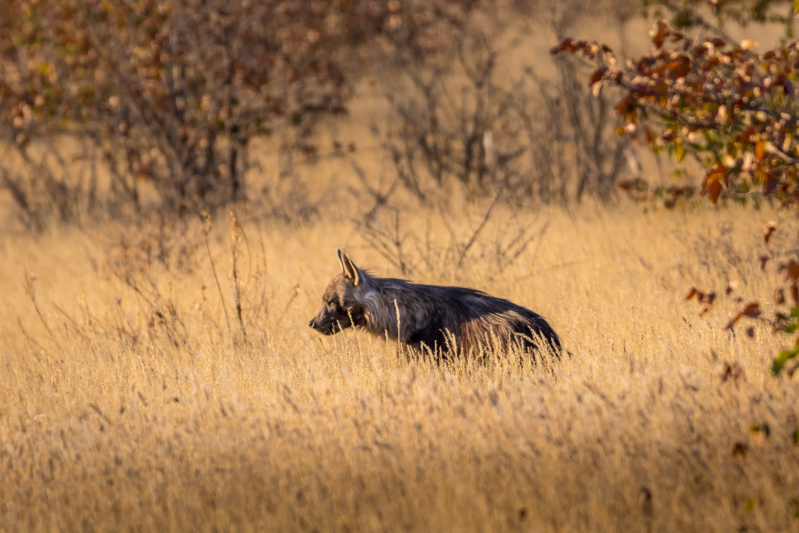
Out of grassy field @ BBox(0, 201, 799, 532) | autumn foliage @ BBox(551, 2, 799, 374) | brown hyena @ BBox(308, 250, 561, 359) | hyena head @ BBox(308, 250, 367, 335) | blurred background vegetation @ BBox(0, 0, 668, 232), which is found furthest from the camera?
blurred background vegetation @ BBox(0, 0, 668, 232)

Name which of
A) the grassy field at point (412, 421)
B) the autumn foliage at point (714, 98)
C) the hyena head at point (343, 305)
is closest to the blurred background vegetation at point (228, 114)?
the grassy field at point (412, 421)

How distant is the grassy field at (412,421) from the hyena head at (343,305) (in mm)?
290

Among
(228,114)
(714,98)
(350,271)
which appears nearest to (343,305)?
(350,271)

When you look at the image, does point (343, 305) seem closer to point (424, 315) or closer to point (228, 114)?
point (424, 315)

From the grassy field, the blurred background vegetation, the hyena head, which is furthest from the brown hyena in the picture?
the blurred background vegetation

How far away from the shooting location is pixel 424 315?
21.4ft

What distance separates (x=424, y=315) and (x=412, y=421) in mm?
1616

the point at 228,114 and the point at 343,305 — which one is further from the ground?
the point at 228,114

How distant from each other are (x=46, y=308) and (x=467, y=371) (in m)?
6.29

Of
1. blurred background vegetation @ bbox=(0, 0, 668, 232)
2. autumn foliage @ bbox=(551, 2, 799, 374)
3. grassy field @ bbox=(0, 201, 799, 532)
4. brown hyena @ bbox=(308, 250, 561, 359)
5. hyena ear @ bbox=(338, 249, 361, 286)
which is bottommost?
grassy field @ bbox=(0, 201, 799, 532)

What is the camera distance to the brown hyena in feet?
20.8

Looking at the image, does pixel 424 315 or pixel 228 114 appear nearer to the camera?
pixel 424 315

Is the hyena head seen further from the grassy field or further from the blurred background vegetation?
the blurred background vegetation

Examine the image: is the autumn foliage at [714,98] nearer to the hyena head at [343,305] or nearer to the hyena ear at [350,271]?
the hyena ear at [350,271]
